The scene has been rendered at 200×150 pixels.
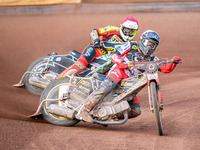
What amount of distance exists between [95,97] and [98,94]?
0.07 meters

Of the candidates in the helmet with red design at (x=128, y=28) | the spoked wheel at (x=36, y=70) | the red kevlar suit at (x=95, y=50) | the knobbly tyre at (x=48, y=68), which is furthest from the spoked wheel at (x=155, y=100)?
the spoked wheel at (x=36, y=70)

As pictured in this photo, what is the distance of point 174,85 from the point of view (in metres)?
11.1

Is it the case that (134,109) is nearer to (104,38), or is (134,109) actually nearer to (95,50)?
(95,50)

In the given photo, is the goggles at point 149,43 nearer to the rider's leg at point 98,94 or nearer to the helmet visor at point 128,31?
the rider's leg at point 98,94

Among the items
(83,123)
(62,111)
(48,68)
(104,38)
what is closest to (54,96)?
(62,111)

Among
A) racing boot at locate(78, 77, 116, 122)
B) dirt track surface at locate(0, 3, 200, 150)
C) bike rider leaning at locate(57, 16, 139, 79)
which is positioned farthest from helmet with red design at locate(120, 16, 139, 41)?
racing boot at locate(78, 77, 116, 122)

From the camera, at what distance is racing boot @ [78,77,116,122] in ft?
21.9

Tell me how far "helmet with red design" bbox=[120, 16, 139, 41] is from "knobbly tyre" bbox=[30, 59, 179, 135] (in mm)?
1741

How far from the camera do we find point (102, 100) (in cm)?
688

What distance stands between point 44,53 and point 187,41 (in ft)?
18.3

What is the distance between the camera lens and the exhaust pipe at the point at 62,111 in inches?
268

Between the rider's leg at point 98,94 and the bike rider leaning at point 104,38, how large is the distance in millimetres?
2210

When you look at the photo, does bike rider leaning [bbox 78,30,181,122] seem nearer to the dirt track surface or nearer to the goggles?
the goggles

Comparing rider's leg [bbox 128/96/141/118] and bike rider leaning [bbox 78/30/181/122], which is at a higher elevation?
bike rider leaning [bbox 78/30/181/122]
